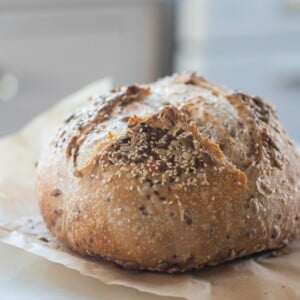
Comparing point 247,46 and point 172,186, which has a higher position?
point 172,186

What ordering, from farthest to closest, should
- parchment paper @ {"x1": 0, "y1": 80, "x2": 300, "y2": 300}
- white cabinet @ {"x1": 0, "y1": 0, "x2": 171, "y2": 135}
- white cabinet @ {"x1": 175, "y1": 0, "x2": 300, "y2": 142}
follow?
white cabinet @ {"x1": 175, "y1": 0, "x2": 300, "y2": 142}
white cabinet @ {"x1": 0, "y1": 0, "x2": 171, "y2": 135}
parchment paper @ {"x1": 0, "y1": 80, "x2": 300, "y2": 300}

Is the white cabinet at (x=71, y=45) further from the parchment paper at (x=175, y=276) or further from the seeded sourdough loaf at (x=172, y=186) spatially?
the seeded sourdough loaf at (x=172, y=186)

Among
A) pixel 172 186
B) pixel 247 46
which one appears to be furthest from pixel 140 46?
pixel 172 186

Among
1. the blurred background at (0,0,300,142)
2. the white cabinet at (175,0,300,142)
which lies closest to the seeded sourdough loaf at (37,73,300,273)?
the blurred background at (0,0,300,142)

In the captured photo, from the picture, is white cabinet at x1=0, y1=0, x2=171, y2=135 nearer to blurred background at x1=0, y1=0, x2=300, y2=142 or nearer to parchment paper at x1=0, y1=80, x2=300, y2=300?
blurred background at x1=0, y1=0, x2=300, y2=142

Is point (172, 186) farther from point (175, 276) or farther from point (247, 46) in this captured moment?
point (247, 46)
